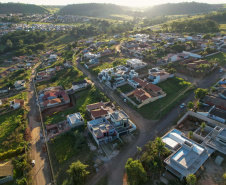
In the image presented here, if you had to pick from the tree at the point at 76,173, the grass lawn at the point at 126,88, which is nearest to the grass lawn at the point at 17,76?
the grass lawn at the point at 126,88

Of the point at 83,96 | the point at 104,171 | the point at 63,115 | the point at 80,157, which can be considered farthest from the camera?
the point at 83,96

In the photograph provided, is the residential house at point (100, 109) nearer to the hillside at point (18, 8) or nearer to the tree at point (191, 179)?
the tree at point (191, 179)

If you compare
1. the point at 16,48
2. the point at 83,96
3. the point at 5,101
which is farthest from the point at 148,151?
the point at 16,48

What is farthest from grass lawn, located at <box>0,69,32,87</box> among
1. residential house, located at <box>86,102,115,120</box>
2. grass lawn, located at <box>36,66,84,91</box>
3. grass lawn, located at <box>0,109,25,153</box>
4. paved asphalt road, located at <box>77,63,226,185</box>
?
residential house, located at <box>86,102,115,120</box>

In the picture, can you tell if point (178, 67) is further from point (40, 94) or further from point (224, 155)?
point (40, 94)

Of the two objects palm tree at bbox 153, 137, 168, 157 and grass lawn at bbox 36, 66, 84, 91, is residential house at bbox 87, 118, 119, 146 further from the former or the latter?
grass lawn at bbox 36, 66, 84, 91

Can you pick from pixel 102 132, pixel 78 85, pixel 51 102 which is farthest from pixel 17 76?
pixel 102 132
